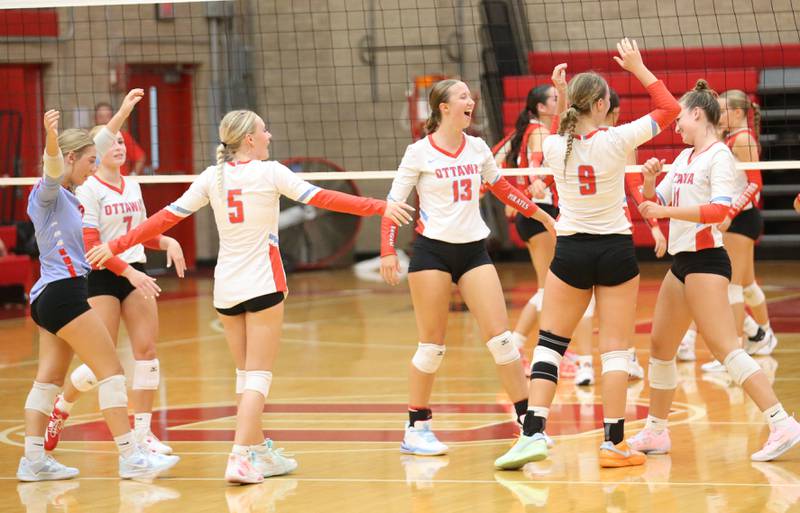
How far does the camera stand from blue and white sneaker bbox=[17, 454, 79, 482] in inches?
224

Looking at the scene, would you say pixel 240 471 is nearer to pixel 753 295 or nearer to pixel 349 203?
pixel 349 203

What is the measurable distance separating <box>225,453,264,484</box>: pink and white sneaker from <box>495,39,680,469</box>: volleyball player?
1.11 meters

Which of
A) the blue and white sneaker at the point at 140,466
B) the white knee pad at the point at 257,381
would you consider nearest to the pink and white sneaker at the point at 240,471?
the white knee pad at the point at 257,381

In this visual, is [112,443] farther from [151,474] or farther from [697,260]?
[697,260]

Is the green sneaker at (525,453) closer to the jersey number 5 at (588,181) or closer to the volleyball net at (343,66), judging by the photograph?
the jersey number 5 at (588,181)

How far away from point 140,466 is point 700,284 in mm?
2664

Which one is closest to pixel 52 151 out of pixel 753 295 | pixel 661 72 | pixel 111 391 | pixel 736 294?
pixel 111 391

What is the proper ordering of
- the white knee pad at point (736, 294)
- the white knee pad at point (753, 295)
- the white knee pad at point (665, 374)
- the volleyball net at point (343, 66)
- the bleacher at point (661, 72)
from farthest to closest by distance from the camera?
the volleyball net at point (343, 66), the bleacher at point (661, 72), the white knee pad at point (753, 295), the white knee pad at point (736, 294), the white knee pad at point (665, 374)

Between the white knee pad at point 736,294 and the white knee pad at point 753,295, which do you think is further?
the white knee pad at point 753,295

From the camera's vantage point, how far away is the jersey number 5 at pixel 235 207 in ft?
17.9

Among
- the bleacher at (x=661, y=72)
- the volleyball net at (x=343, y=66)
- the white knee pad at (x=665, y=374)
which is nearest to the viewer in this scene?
the white knee pad at (x=665, y=374)

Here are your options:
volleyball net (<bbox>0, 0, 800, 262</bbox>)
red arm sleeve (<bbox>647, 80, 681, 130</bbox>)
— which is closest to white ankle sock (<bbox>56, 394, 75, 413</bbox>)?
red arm sleeve (<bbox>647, 80, 681, 130</bbox>)

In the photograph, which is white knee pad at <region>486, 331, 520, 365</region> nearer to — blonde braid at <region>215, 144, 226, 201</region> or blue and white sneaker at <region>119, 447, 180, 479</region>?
blonde braid at <region>215, 144, 226, 201</region>

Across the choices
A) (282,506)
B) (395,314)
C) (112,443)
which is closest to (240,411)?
(282,506)
